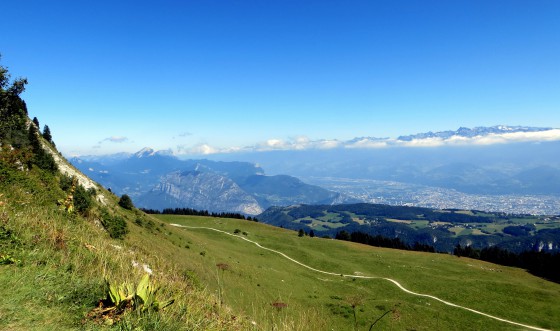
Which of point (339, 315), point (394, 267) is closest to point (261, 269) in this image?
point (339, 315)

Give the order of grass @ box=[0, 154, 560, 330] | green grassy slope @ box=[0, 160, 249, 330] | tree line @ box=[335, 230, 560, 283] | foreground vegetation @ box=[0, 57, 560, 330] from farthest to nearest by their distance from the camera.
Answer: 1. tree line @ box=[335, 230, 560, 283]
2. grass @ box=[0, 154, 560, 330]
3. foreground vegetation @ box=[0, 57, 560, 330]
4. green grassy slope @ box=[0, 160, 249, 330]

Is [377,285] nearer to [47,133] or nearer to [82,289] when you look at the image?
[82,289]

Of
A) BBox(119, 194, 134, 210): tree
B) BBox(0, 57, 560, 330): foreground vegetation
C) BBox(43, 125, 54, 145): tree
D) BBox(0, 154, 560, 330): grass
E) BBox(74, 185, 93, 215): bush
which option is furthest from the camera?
BBox(43, 125, 54, 145): tree

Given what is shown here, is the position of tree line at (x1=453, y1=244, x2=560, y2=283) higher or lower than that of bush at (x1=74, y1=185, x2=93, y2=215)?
lower

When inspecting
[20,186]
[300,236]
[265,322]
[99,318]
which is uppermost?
[20,186]

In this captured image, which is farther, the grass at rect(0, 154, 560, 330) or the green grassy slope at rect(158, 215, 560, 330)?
the green grassy slope at rect(158, 215, 560, 330)

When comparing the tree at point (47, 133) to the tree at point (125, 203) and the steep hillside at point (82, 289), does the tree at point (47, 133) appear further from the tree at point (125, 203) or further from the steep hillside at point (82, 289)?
the steep hillside at point (82, 289)

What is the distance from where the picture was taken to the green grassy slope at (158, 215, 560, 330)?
3111 centimetres

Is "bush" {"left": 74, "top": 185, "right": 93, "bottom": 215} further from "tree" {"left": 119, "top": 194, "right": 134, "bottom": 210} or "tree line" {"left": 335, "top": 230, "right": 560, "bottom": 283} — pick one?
"tree line" {"left": 335, "top": 230, "right": 560, "bottom": 283}

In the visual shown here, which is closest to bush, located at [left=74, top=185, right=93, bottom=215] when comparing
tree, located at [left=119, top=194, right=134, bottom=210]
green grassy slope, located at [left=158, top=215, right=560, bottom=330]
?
green grassy slope, located at [left=158, top=215, right=560, bottom=330]

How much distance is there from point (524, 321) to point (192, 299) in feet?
135

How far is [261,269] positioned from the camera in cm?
4497

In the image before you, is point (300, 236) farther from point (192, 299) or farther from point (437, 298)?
point (192, 299)

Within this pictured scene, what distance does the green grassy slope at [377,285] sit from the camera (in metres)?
31.1
